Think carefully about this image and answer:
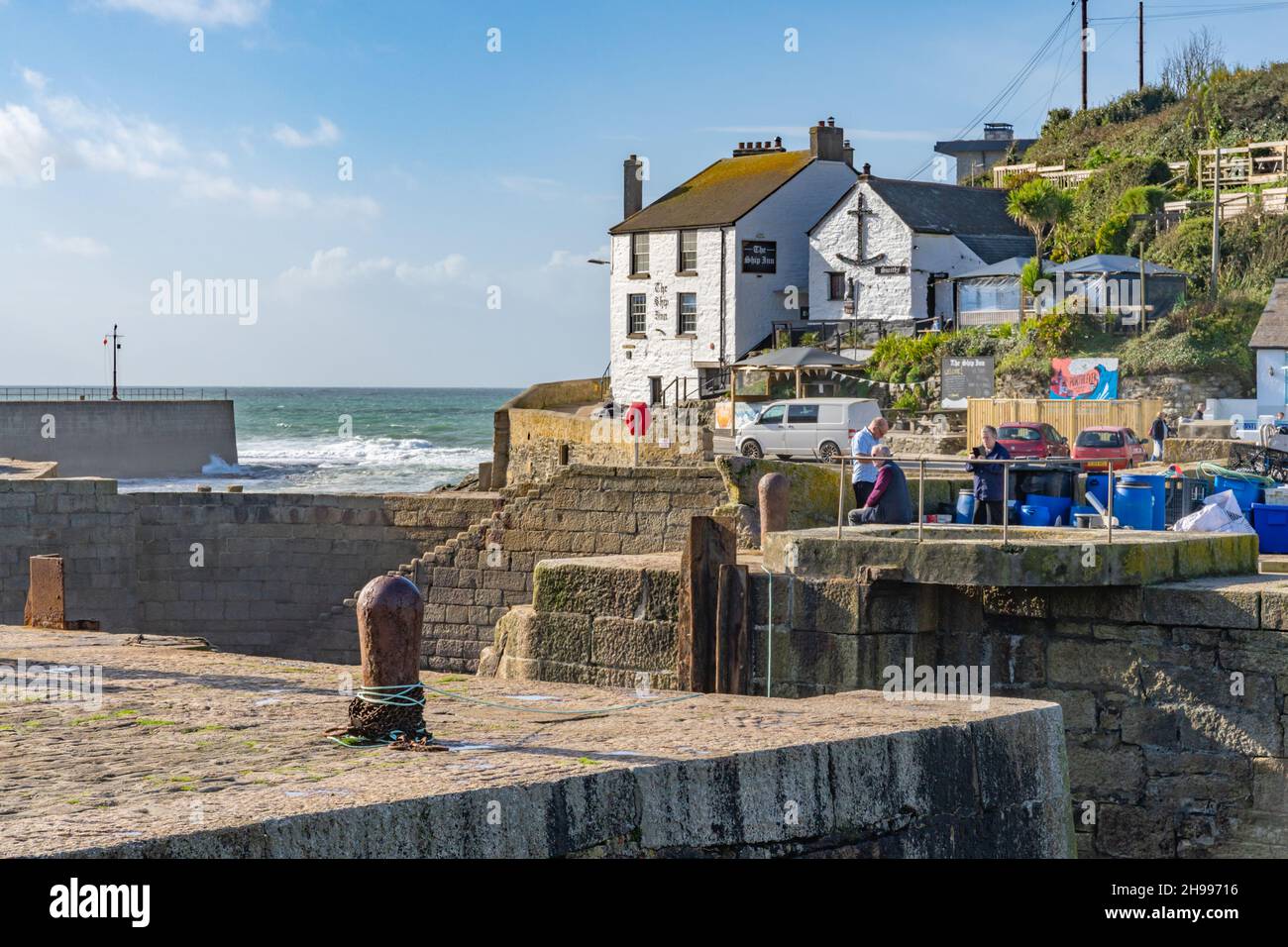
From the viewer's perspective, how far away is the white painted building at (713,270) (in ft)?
164

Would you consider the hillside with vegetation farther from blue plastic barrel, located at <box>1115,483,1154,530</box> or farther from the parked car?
blue plastic barrel, located at <box>1115,483,1154,530</box>

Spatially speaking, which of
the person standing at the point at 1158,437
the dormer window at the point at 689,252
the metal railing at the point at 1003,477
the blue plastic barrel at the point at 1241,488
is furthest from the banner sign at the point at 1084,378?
the metal railing at the point at 1003,477

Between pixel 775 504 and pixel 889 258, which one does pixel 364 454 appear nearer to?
pixel 889 258

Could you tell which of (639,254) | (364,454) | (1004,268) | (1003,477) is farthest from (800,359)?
(364,454)

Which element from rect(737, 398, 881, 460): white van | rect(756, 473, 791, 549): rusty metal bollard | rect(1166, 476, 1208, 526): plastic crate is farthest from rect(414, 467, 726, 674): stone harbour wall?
rect(737, 398, 881, 460): white van

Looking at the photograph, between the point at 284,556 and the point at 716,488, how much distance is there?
7.95 meters

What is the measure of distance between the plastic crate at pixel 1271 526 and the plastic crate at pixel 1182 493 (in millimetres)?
1905

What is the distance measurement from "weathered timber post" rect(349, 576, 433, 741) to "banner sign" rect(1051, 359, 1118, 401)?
1330 inches

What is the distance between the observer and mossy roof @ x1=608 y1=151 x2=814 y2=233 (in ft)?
166

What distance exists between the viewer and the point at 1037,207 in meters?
50.4

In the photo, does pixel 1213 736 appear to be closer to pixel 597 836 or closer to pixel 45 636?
pixel 597 836
